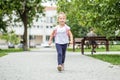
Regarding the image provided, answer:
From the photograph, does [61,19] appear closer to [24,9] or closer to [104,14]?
[104,14]

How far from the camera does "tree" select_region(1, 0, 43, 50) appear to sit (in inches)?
1900

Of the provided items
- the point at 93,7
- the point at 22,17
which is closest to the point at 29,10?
the point at 22,17

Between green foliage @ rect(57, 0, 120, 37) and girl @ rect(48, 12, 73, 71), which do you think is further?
green foliage @ rect(57, 0, 120, 37)

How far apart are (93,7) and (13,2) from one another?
22.7 m

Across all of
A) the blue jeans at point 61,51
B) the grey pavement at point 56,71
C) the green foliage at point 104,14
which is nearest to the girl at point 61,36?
the blue jeans at point 61,51

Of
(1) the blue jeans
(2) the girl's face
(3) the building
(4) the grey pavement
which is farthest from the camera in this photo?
(3) the building

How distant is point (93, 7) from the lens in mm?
27031

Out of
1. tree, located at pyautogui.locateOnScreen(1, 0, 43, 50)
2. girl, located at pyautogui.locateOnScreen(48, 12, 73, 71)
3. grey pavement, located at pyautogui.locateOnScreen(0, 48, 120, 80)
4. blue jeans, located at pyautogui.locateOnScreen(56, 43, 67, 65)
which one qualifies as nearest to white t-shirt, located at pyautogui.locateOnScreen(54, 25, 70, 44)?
girl, located at pyautogui.locateOnScreen(48, 12, 73, 71)

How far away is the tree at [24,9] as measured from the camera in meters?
48.2

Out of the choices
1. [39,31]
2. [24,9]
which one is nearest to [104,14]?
[24,9]

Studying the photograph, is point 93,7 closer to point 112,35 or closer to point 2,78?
point 112,35

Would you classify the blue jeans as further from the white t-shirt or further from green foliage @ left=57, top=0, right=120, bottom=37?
green foliage @ left=57, top=0, right=120, bottom=37

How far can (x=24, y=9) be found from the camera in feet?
166

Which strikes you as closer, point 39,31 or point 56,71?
point 56,71
